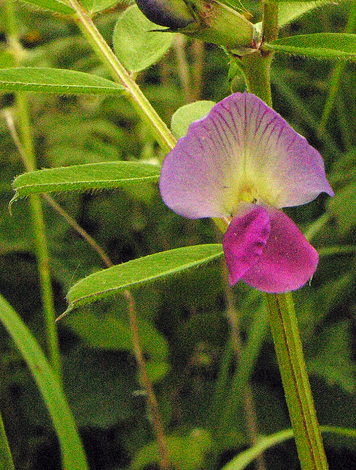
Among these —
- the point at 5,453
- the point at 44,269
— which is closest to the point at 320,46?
the point at 5,453

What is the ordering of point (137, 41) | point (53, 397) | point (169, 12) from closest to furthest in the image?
point (169, 12), point (137, 41), point (53, 397)

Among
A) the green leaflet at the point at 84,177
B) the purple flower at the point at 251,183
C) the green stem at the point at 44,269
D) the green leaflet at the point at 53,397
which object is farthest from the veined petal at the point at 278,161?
the green stem at the point at 44,269

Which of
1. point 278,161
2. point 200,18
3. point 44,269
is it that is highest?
point 200,18

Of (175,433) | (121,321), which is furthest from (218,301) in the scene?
(175,433)

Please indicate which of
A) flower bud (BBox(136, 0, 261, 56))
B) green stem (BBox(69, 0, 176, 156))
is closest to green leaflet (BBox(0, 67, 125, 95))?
green stem (BBox(69, 0, 176, 156))

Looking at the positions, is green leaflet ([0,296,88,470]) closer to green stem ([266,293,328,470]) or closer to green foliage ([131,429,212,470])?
green stem ([266,293,328,470])

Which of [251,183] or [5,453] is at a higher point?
[251,183]

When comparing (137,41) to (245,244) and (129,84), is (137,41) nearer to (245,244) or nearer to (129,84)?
(129,84)

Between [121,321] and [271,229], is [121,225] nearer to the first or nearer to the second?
[121,321]
